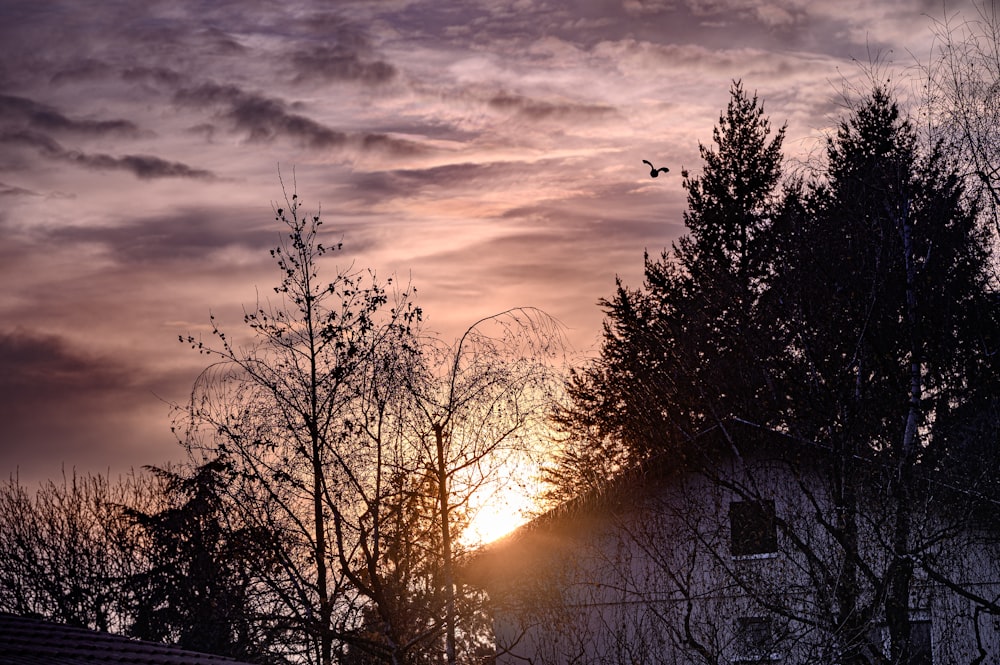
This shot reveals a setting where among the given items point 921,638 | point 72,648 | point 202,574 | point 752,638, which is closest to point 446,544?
point 72,648

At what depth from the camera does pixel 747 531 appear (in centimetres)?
1841

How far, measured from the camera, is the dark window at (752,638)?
14148mm

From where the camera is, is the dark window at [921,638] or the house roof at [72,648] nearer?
the house roof at [72,648]

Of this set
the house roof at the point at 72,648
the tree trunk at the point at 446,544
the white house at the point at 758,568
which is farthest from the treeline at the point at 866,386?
the house roof at the point at 72,648

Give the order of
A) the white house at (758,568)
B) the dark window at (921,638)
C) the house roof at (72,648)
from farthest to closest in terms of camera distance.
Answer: the dark window at (921,638), the white house at (758,568), the house roof at (72,648)

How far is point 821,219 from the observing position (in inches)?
691

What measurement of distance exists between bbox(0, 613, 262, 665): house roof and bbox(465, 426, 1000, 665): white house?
4.05 meters

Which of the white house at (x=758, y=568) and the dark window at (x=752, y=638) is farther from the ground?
the white house at (x=758, y=568)

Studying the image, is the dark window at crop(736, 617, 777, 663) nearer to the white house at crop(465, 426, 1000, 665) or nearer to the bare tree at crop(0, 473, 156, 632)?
the white house at crop(465, 426, 1000, 665)

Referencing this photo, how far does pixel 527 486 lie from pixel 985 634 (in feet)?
28.0

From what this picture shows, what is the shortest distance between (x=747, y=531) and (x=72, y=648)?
11.7m

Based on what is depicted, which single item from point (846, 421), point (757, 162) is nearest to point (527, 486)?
point (846, 421)

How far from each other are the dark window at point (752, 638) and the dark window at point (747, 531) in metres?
1.95

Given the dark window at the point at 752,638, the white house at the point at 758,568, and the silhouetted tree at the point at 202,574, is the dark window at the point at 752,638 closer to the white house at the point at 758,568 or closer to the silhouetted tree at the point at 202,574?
the white house at the point at 758,568
